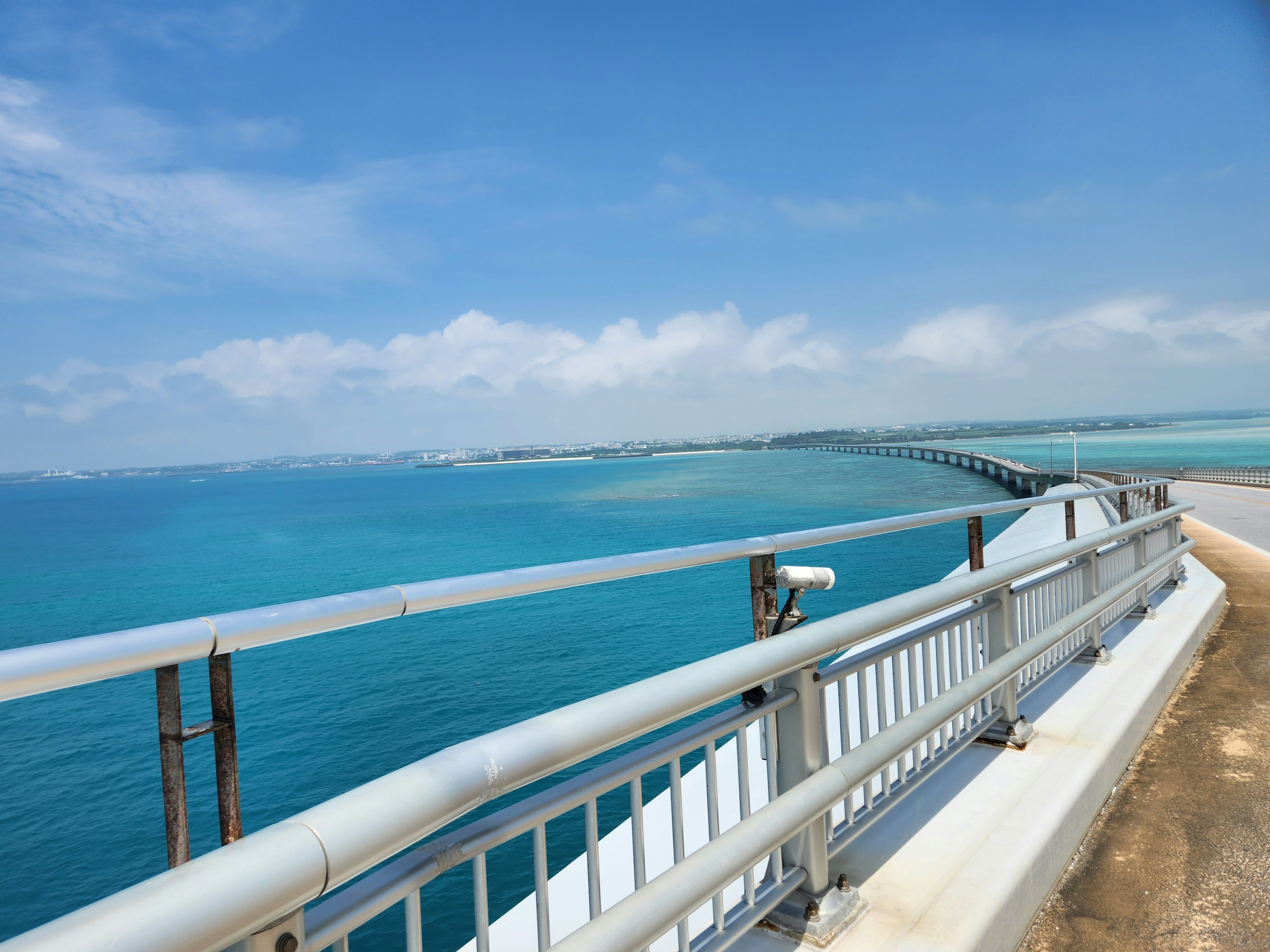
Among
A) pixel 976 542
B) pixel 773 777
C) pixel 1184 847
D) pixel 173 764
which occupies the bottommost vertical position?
pixel 1184 847

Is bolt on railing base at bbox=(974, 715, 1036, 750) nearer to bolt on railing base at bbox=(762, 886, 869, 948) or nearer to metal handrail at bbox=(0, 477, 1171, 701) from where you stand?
bolt on railing base at bbox=(762, 886, 869, 948)

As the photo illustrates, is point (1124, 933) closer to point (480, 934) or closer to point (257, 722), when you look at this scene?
point (480, 934)

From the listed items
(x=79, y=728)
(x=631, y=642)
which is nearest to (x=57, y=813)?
(x=79, y=728)

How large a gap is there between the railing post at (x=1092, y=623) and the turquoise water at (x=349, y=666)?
27.5 ft

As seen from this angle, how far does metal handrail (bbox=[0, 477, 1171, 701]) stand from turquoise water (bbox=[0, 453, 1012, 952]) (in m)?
9.68

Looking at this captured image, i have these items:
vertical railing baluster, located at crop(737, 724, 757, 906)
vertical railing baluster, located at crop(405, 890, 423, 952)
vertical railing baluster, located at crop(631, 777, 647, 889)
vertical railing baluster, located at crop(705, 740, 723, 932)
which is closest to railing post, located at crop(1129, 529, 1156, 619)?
vertical railing baluster, located at crop(737, 724, 757, 906)

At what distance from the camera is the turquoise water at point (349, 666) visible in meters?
13.6

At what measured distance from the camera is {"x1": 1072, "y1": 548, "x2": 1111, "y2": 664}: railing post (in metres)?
5.23

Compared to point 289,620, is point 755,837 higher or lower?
lower

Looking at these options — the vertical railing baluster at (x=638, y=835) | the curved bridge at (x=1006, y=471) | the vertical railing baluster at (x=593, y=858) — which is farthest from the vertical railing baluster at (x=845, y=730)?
the curved bridge at (x=1006, y=471)

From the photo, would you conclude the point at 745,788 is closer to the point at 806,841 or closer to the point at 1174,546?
the point at 806,841

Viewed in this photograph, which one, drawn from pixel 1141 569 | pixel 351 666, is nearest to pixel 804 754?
pixel 1141 569

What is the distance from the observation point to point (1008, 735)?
393 centimetres

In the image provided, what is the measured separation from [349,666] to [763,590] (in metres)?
25.0
